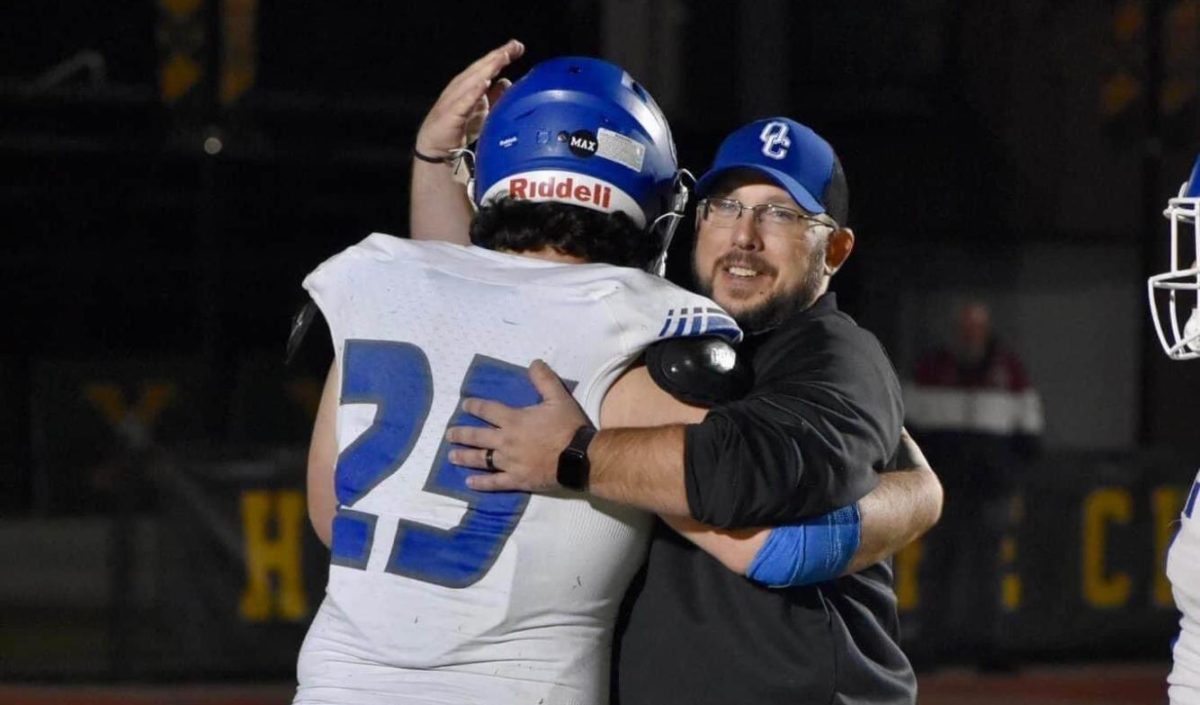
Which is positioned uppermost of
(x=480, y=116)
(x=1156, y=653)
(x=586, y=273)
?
(x=480, y=116)

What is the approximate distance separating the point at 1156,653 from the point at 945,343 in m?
1.84

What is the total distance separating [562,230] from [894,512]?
0.61 m

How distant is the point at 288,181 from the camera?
8.62 m

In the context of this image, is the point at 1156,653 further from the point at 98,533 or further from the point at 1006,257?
the point at 98,533

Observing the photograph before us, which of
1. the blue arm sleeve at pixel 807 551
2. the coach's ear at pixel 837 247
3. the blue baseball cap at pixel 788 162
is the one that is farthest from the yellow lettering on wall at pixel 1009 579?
the blue arm sleeve at pixel 807 551

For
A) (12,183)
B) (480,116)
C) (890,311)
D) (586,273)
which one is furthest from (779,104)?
(586,273)

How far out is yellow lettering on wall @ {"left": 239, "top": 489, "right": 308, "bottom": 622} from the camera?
7977mm

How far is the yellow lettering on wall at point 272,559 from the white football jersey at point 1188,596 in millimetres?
5816

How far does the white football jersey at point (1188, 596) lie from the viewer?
8.13ft

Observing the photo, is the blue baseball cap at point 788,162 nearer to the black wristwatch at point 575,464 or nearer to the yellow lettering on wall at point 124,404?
the black wristwatch at point 575,464

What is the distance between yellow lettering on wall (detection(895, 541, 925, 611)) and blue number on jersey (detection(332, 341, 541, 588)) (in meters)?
6.53

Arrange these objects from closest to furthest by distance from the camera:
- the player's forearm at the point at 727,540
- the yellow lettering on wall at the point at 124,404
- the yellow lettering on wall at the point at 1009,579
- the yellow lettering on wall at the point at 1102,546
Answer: the player's forearm at the point at 727,540, the yellow lettering on wall at the point at 124,404, the yellow lettering on wall at the point at 1009,579, the yellow lettering on wall at the point at 1102,546

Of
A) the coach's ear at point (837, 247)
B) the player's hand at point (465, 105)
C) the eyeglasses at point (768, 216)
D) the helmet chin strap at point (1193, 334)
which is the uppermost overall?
the player's hand at point (465, 105)

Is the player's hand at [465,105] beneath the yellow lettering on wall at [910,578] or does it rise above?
above
